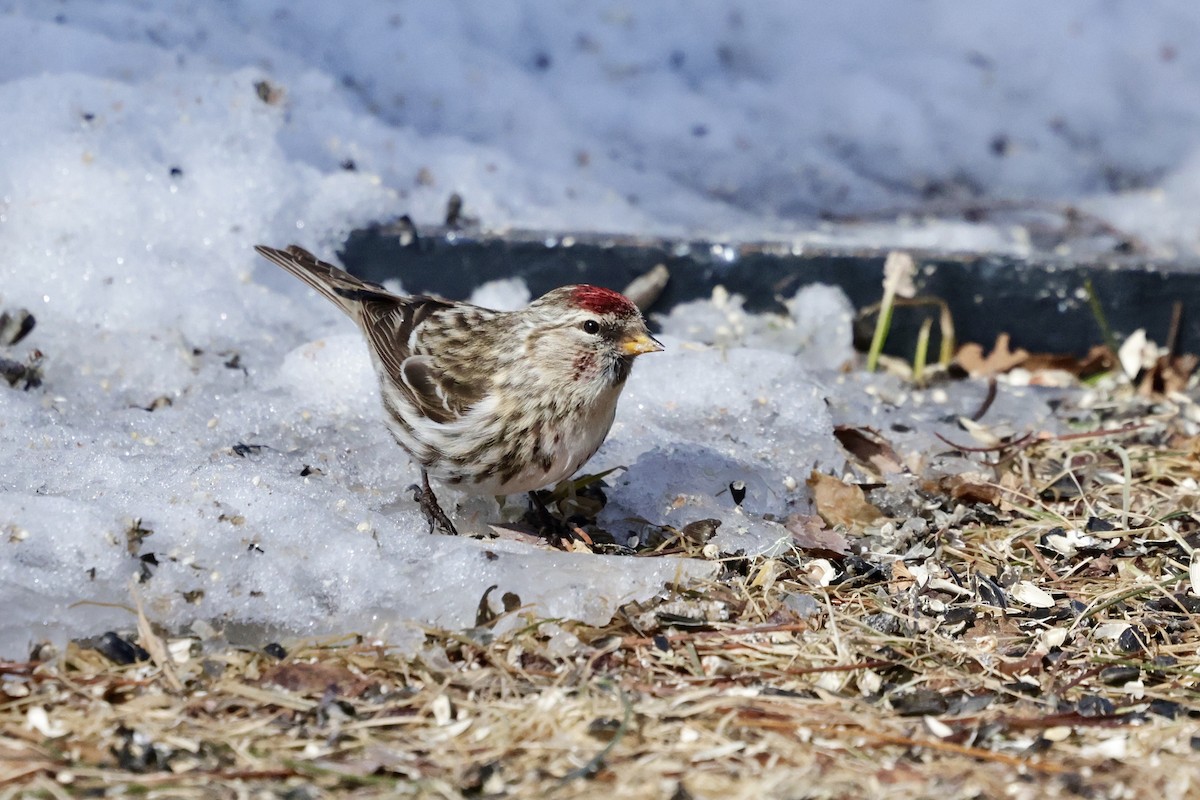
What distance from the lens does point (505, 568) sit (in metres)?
3.01

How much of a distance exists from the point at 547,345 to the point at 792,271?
175 centimetres

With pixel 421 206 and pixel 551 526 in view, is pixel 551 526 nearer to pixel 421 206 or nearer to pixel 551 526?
pixel 551 526

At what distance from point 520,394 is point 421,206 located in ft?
6.65

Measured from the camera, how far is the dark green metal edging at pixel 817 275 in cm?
485

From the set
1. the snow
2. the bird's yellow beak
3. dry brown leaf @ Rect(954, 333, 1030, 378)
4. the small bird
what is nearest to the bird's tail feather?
the snow

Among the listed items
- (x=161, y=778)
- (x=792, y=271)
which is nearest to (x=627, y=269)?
(x=792, y=271)

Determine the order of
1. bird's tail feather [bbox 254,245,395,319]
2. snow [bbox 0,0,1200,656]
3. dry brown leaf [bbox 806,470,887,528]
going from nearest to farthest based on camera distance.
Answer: snow [bbox 0,0,1200,656]
dry brown leaf [bbox 806,470,887,528]
bird's tail feather [bbox 254,245,395,319]

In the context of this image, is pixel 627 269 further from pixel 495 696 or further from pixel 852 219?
pixel 495 696

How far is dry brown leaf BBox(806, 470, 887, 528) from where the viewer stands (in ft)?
11.9

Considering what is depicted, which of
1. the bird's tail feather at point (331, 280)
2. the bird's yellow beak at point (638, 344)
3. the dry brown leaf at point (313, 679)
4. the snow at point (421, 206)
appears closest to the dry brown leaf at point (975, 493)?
the snow at point (421, 206)

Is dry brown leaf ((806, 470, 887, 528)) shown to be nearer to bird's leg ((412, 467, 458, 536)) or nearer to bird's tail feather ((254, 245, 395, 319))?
bird's leg ((412, 467, 458, 536))

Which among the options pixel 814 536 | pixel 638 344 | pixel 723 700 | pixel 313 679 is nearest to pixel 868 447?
pixel 814 536

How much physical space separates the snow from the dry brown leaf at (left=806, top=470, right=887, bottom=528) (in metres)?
0.08

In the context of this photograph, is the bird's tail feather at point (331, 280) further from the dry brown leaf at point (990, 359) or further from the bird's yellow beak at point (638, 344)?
the dry brown leaf at point (990, 359)
